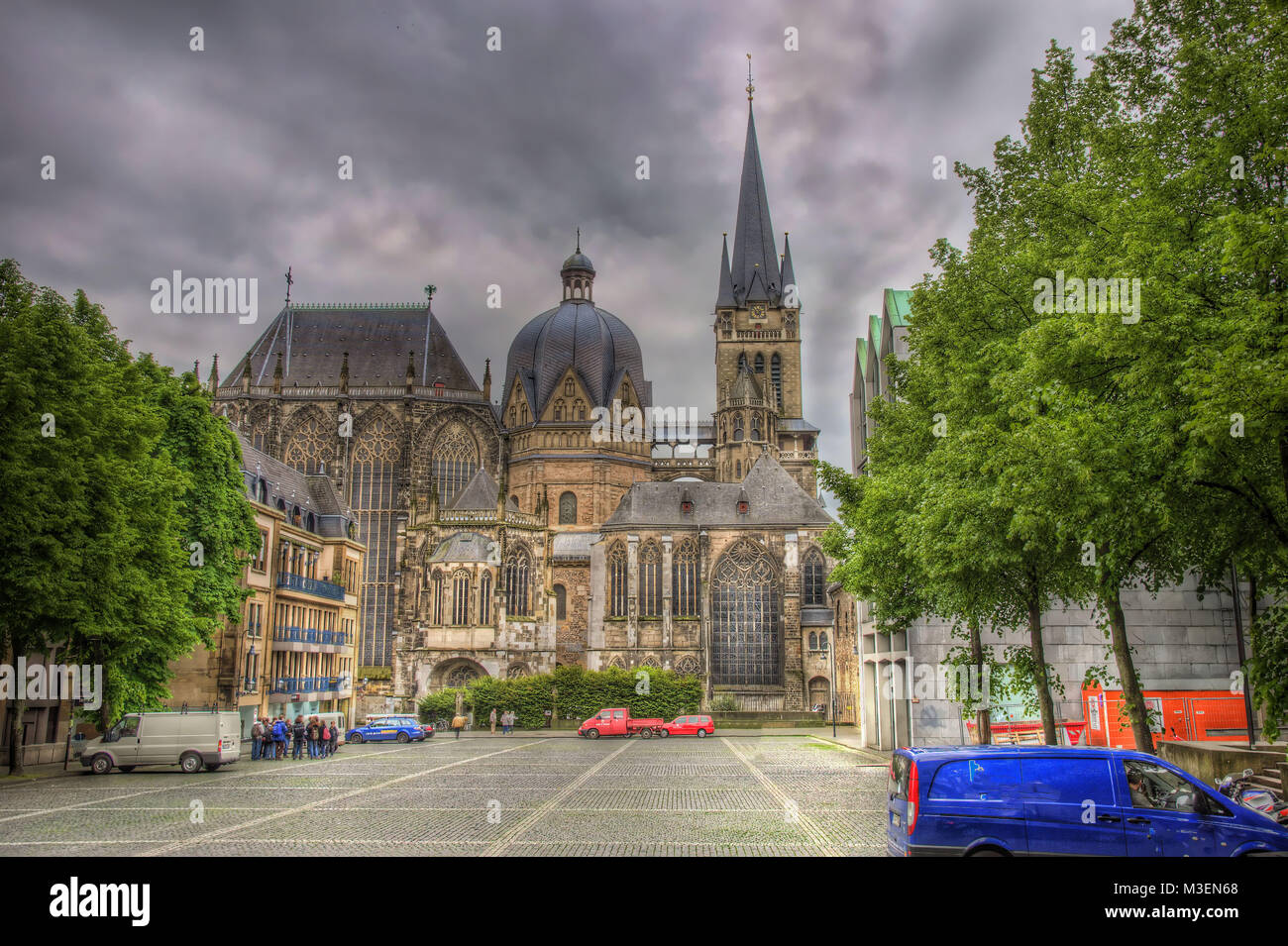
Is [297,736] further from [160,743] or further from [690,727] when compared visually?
[690,727]

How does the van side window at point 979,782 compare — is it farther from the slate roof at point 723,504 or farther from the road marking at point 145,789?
the slate roof at point 723,504

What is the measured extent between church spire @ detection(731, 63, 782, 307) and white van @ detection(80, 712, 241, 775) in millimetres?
70468

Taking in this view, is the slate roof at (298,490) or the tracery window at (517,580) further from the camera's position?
the tracery window at (517,580)

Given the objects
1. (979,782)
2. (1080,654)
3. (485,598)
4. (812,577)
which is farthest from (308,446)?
(979,782)

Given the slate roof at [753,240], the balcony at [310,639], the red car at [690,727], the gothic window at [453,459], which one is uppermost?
the slate roof at [753,240]

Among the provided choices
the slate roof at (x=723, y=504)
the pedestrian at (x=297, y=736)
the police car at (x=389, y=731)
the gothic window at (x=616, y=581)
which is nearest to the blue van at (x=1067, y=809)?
the pedestrian at (x=297, y=736)

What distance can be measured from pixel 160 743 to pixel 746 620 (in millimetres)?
39208

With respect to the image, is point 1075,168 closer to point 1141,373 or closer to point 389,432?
point 1141,373

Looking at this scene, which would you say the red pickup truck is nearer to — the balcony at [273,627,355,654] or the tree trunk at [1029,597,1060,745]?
the balcony at [273,627,355,654]

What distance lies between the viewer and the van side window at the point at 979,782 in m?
9.30

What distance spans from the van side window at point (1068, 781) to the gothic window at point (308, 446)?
64.0 metres

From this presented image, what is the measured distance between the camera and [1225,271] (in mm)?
10547

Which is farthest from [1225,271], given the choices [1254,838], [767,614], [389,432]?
[389,432]
